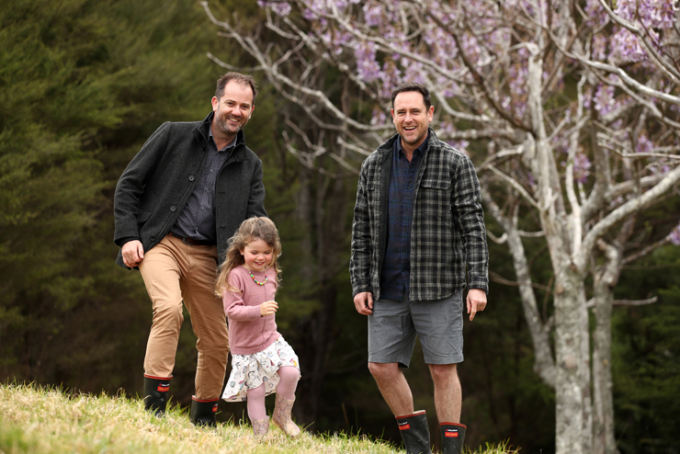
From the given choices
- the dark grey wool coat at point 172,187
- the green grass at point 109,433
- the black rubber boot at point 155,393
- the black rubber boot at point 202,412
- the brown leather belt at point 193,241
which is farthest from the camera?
the black rubber boot at point 202,412

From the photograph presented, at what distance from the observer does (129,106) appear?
44.5ft

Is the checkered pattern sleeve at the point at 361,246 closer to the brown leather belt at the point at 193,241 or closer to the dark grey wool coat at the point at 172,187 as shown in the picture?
the dark grey wool coat at the point at 172,187

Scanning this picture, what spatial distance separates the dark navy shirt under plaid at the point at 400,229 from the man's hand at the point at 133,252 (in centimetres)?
147

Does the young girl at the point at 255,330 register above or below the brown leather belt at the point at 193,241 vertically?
below

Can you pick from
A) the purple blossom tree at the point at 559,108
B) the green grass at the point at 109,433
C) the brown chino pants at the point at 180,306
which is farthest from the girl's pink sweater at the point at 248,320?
the purple blossom tree at the point at 559,108

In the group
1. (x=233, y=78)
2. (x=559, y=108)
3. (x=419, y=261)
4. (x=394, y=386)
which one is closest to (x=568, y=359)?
(x=559, y=108)

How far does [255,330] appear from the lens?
4.67m

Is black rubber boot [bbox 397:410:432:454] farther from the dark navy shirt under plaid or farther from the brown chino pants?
the brown chino pants

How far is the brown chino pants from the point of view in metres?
4.61

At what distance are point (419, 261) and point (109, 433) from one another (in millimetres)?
1901

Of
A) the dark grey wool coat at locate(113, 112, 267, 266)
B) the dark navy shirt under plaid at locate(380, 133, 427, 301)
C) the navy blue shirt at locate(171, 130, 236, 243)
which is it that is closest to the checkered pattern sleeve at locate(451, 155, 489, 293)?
the dark navy shirt under plaid at locate(380, 133, 427, 301)

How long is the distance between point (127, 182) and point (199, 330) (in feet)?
3.53

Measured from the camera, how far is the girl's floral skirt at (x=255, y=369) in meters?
4.64

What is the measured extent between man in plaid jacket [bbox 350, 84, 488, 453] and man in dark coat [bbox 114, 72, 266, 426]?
0.91 meters
